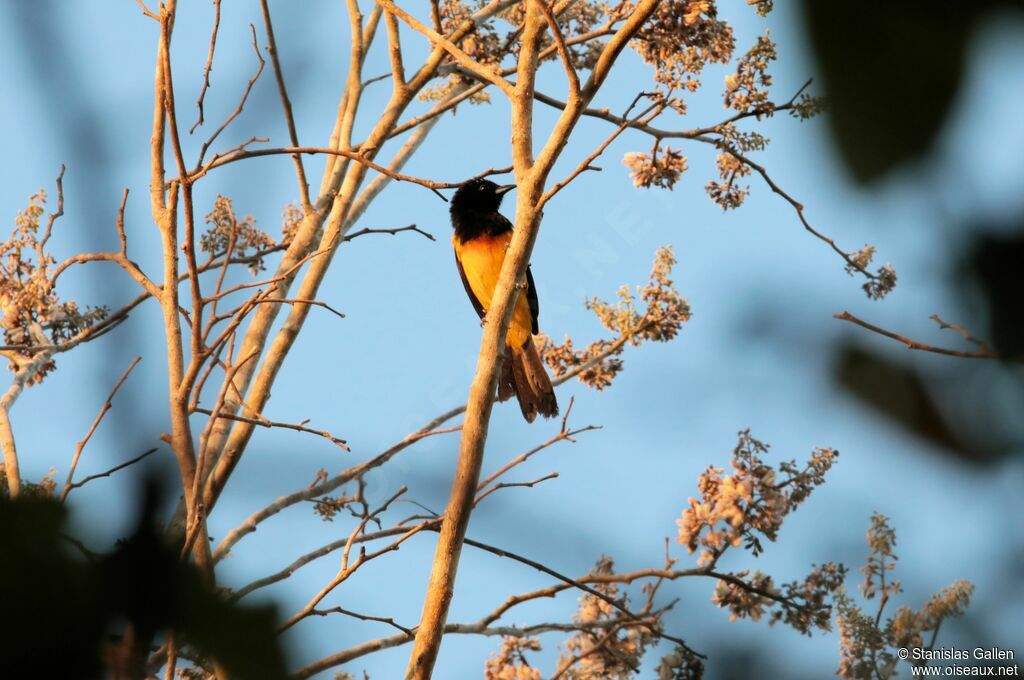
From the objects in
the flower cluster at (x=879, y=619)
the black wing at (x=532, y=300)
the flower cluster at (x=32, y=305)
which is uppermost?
the black wing at (x=532, y=300)

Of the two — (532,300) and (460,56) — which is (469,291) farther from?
(460,56)

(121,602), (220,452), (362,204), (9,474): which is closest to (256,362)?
(220,452)

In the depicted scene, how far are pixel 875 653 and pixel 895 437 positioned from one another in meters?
0.28

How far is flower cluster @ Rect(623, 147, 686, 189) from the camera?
5.46m

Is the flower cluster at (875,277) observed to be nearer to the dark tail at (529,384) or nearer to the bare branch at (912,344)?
the bare branch at (912,344)

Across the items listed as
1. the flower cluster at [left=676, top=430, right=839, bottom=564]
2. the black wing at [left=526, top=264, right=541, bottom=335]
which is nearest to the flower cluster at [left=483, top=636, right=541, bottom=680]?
the flower cluster at [left=676, top=430, right=839, bottom=564]

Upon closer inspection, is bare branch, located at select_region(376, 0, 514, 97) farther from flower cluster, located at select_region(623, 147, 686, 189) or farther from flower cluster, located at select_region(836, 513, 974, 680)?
flower cluster, located at select_region(836, 513, 974, 680)

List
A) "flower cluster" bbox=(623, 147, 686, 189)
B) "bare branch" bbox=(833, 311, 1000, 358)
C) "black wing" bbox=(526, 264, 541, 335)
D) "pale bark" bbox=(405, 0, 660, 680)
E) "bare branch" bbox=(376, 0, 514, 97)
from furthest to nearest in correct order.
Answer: "black wing" bbox=(526, 264, 541, 335) < "flower cluster" bbox=(623, 147, 686, 189) < "bare branch" bbox=(376, 0, 514, 97) < "pale bark" bbox=(405, 0, 660, 680) < "bare branch" bbox=(833, 311, 1000, 358)

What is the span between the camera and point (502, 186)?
827 centimetres

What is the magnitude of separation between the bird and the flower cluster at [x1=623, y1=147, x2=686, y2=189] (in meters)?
1.60

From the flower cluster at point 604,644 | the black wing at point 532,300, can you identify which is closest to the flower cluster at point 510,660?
the flower cluster at point 604,644

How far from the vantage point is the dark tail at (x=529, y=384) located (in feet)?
21.3

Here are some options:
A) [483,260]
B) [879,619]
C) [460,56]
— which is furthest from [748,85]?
[483,260]

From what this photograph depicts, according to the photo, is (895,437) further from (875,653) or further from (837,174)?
(875,653)
